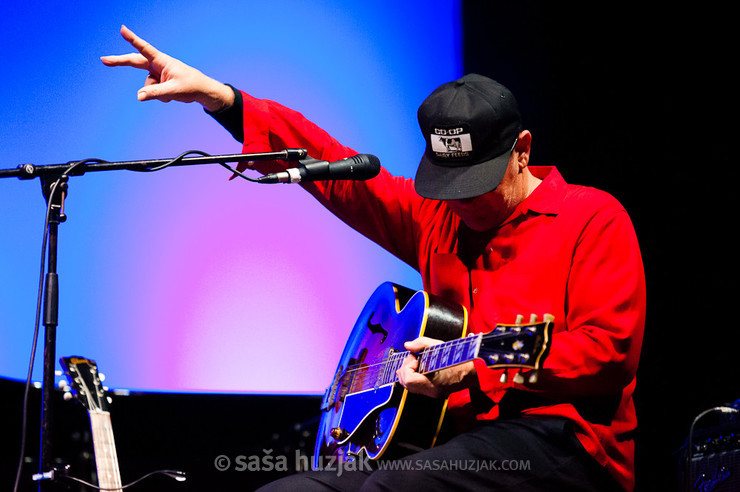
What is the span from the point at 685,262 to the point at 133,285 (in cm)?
286

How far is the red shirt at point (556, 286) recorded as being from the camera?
86.0 inches

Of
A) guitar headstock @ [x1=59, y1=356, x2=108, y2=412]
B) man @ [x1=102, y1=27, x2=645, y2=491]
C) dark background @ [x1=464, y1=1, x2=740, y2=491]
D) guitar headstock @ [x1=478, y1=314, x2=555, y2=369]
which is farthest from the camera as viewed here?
dark background @ [x1=464, y1=1, x2=740, y2=491]

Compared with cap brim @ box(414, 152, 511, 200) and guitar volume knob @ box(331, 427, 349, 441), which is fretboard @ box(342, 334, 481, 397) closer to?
guitar volume knob @ box(331, 427, 349, 441)

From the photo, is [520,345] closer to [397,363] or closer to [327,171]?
[397,363]

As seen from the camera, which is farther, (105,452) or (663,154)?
(663,154)

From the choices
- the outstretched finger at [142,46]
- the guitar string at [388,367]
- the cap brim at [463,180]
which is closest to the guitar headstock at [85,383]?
the guitar string at [388,367]

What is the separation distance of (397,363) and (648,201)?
2.17 metres

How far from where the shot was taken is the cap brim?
7.92 ft

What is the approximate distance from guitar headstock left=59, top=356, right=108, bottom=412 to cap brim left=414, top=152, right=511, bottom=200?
145 cm

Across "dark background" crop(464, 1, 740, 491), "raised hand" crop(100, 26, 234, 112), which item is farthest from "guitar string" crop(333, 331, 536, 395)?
"dark background" crop(464, 1, 740, 491)

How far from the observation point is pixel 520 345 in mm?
1988

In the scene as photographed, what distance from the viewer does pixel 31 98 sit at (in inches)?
142

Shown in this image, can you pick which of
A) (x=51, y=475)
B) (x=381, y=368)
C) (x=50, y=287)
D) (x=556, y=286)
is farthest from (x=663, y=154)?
(x=51, y=475)

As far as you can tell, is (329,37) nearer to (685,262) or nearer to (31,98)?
(31,98)
